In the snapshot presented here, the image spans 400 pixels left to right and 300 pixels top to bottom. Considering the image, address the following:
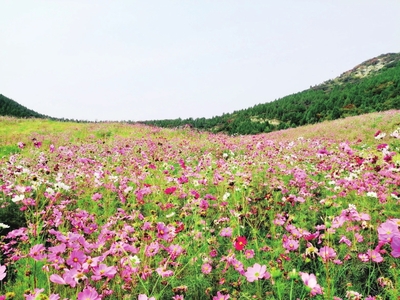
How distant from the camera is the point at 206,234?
320 centimetres

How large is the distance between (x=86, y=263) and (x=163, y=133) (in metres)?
14.9

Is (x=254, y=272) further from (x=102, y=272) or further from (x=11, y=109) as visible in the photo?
(x=11, y=109)

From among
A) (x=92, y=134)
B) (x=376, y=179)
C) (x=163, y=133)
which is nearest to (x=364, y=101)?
(x=163, y=133)

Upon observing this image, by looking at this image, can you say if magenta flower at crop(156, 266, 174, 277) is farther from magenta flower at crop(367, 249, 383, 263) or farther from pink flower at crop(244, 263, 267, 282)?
magenta flower at crop(367, 249, 383, 263)

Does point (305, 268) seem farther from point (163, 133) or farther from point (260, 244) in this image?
point (163, 133)

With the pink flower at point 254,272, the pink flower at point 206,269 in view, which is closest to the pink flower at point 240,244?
the pink flower at point 254,272

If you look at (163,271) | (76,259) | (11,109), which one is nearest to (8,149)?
(76,259)

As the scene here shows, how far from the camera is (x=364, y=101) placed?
45344 mm

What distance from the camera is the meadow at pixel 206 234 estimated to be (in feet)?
6.57

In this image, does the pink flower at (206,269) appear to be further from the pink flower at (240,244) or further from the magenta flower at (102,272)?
the magenta flower at (102,272)

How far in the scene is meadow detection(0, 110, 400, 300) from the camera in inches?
78.8

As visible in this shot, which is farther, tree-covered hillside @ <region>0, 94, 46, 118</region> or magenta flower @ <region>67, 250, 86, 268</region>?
tree-covered hillside @ <region>0, 94, 46, 118</region>

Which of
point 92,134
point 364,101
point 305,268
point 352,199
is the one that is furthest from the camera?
point 364,101

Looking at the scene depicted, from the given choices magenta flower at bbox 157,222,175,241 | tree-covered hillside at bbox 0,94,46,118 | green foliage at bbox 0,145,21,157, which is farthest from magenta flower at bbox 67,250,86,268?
tree-covered hillside at bbox 0,94,46,118
